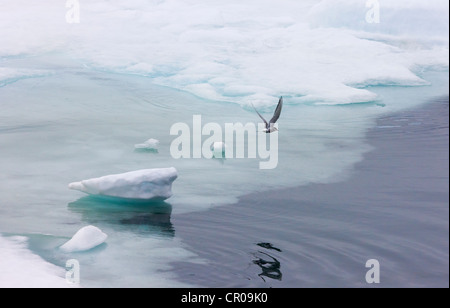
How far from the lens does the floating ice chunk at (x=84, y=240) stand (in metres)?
6.44

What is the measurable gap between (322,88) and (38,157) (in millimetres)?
5581

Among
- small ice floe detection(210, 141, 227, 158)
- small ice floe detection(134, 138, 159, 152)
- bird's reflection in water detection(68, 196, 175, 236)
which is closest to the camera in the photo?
bird's reflection in water detection(68, 196, 175, 236)

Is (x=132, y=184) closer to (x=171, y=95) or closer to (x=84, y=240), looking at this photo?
(x=84, y=240)

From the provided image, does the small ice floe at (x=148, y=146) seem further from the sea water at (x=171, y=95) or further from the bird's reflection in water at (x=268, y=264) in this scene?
the bird's reflection in water at (x=268, y=264)

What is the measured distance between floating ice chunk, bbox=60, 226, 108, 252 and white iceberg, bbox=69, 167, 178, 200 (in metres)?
1.04

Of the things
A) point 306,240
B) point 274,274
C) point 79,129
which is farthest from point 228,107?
point 274,274

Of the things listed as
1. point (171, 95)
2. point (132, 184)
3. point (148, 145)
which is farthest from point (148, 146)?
point (171, 95)

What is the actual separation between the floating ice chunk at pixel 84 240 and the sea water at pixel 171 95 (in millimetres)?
79

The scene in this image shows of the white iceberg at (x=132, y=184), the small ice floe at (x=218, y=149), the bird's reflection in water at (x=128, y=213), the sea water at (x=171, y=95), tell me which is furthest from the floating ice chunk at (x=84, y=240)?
the small ice floe at (x=218, y=149)

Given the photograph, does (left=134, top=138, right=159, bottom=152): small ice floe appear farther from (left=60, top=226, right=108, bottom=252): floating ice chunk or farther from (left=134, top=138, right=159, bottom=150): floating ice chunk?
(left=60, top=226, right=108, bottom=252): floating ice chunk

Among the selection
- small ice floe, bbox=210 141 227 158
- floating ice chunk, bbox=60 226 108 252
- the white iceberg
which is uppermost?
small ice floe, bbox=210 141 227 158

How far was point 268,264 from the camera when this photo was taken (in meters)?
6.30

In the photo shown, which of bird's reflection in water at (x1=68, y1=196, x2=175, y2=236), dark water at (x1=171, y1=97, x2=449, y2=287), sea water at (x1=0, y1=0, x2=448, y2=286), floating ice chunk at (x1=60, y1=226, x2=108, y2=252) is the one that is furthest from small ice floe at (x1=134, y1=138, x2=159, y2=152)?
floating ice chunk at (x1=60, y1=226, x2=108, y2=252)

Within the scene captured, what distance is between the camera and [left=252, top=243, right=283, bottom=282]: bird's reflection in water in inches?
238
